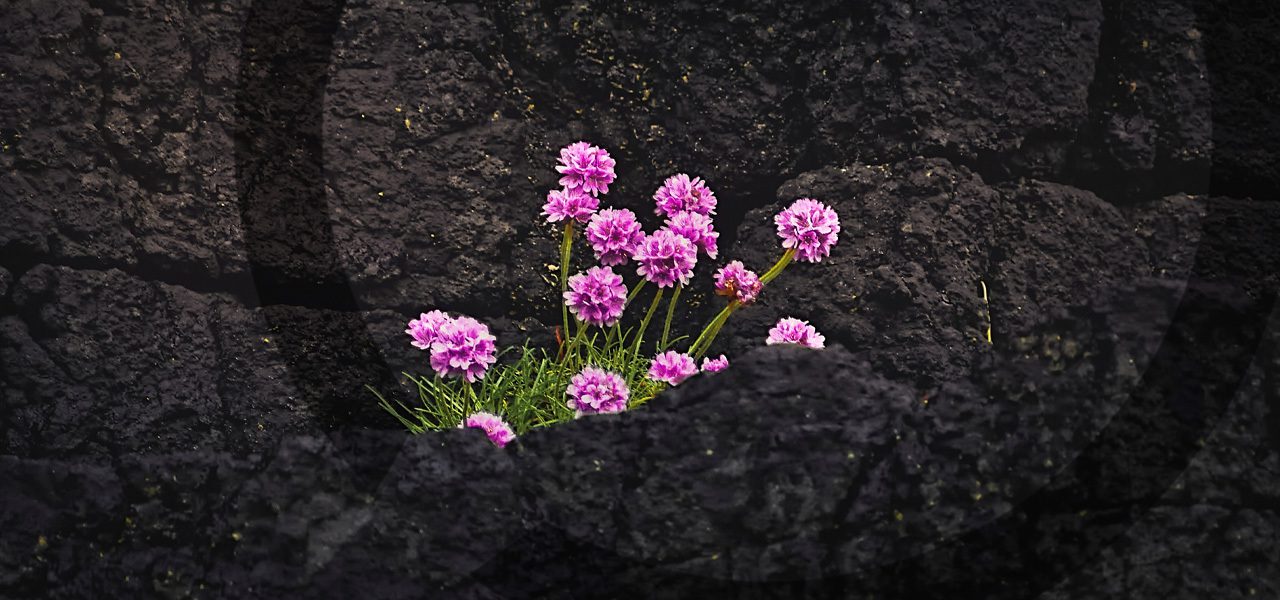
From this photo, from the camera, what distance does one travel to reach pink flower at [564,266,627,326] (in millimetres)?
3852

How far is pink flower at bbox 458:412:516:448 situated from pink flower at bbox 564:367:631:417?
0.22 metres

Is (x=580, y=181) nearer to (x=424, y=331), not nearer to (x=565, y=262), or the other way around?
(x=565, y=262)

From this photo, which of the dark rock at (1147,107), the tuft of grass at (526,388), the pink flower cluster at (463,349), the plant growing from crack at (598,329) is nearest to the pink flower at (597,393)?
the plant growing from crack at (598,329)

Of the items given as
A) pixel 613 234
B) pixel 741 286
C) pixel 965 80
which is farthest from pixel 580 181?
pixel 965 80

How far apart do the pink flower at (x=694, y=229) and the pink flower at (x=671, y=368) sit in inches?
14.8

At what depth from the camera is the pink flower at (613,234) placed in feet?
12.6

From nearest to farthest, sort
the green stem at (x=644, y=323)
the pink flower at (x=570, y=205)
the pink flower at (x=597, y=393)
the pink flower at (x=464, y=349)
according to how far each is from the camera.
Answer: the pink flower at (x=464, y=349), the pink flower at (x=597, y=393), the pink flower at (x=570, y=205), the green stem at (x=644, y=323)

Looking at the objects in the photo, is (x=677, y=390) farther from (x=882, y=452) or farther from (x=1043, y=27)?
(x=1043, y=27)

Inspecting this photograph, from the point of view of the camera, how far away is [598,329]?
4371 millimetres

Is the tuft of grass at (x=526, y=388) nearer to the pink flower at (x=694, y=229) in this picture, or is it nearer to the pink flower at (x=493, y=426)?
the pink flower at (x=493, y=426)

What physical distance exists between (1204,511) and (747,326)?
185cm

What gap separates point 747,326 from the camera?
4.36 metres

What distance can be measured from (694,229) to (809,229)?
1.18ft

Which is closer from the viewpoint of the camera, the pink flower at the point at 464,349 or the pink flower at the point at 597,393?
the pink flower at the point at 464,349
